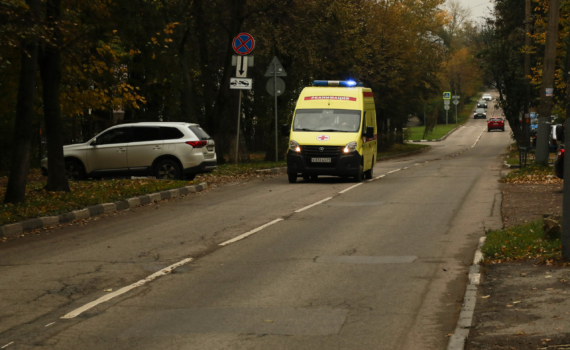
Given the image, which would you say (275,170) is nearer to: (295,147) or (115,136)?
(295,147)

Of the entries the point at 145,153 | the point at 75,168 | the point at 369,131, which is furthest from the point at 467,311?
the point at 75,168

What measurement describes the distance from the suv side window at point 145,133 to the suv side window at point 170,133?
0.16 m

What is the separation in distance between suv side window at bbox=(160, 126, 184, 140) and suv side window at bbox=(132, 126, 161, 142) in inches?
6.4

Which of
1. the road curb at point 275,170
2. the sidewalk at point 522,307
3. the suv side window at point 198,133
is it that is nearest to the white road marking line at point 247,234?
the sidewalk at point 522,307

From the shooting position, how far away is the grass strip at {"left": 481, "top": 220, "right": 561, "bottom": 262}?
907cm

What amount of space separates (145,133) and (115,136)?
903mm

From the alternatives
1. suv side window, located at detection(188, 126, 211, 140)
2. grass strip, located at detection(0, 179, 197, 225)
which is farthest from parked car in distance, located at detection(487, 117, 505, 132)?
grass strip, located at detection(0, 179, 197, 225)

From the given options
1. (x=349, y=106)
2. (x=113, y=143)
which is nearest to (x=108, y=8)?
(x=113, y=143)

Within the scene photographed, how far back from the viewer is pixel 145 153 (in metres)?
22.0

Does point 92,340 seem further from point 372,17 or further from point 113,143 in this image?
point 372,17

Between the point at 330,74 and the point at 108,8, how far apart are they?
912 inches

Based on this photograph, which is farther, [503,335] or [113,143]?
[113,143]

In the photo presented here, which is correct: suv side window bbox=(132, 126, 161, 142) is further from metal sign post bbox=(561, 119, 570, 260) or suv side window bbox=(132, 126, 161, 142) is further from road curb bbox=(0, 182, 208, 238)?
metal sign post bbox=(561, 119, 570, 260)

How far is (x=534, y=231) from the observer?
34.6 feet
